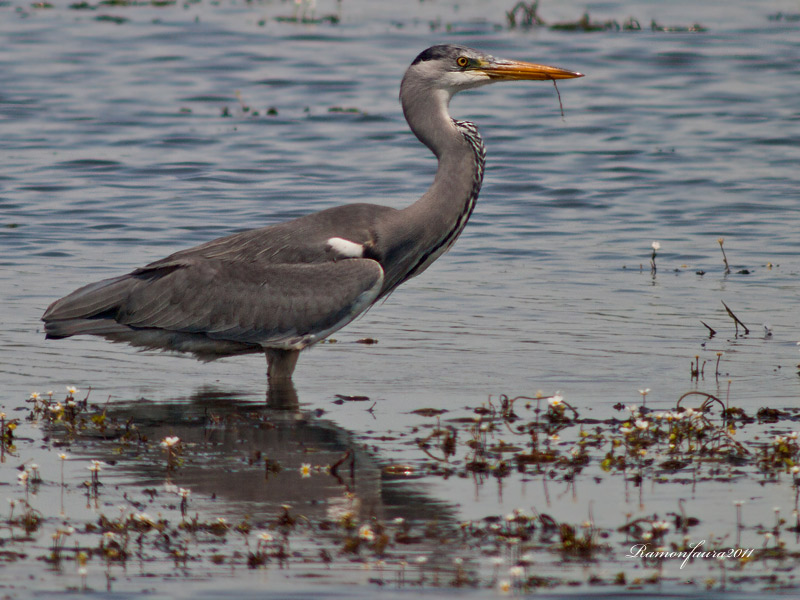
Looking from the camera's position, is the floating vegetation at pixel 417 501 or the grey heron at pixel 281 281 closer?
the floating vegetation at pixel 417 501

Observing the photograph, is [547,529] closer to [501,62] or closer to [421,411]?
[421,411]

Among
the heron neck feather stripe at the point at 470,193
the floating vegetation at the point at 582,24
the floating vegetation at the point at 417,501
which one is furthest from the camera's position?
the floating vegetation at the point at 582,24

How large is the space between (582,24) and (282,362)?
17586 mm

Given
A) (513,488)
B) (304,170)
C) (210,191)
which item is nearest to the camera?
(513,488)

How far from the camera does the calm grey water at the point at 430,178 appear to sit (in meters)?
8.95

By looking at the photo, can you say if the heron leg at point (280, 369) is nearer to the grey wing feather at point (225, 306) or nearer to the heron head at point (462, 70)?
the grey wing feather at point (225, 306)

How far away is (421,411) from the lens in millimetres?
7727

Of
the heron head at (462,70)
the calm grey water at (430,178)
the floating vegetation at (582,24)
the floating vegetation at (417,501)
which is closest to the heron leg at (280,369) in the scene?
the calm grey water at (430,178)

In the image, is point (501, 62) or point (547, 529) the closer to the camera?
point (547, 529)

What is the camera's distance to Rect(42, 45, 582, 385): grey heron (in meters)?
8.51

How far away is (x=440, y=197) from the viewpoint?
29.1ft

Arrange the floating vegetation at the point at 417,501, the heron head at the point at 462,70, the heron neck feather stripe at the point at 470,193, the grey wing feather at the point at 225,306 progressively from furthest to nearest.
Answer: the heron head at the point at 462,70 < the heron neck feather stripe at the point at 470,193 < the grey wing feather at the point at 225,306 < the floating vegetation at the point at 417,501

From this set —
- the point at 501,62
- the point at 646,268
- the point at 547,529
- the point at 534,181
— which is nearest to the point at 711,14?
the point at 534,181

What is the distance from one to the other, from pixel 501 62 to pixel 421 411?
9.41ft
